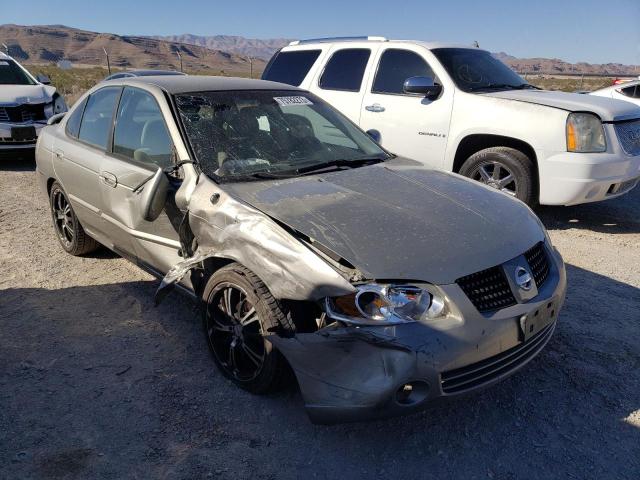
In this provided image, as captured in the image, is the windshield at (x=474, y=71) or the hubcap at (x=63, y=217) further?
the windshield at (x=474, y=71)

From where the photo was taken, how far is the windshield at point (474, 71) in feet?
20.0

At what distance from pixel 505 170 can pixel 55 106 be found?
8.13 m

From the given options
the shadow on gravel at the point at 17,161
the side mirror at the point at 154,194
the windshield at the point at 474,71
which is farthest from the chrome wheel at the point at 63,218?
the shadow on gravel at the point at 17,161

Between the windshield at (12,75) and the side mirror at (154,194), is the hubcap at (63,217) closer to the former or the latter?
the side mirror at (154,194)

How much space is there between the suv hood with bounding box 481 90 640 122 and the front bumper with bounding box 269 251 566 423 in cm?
377

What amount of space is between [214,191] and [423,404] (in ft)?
5.21

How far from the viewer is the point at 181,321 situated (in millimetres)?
3713

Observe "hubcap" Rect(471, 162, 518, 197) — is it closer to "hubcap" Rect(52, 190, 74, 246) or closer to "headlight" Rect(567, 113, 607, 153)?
"headlight" Rect(567, 113, 607, 153)

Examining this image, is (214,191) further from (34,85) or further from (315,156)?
(34,85)

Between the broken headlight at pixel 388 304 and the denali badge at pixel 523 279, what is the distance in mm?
480

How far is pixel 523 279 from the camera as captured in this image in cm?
257

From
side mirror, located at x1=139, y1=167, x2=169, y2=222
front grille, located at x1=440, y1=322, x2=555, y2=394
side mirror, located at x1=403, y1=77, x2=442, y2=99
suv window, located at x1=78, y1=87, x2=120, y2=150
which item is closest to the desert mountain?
side mirror, located at x1=403, y1=77, x2=442, y2=99

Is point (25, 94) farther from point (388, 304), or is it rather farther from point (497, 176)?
point (388, 304)

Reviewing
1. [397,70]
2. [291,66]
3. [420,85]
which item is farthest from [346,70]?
[420,85]
